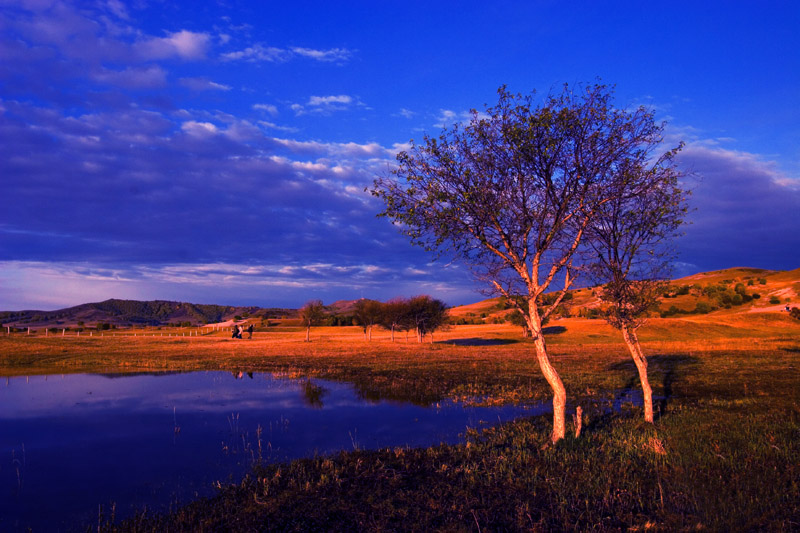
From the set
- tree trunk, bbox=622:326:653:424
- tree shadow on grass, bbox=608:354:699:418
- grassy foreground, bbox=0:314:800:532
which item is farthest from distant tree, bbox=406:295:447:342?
tree trunk, bbox=622:326:653:424

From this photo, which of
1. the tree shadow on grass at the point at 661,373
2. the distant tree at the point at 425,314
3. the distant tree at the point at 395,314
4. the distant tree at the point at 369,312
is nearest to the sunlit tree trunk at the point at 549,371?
the tree shadow on grass at the point at 661,373

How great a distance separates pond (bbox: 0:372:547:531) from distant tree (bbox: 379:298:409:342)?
42296 mm

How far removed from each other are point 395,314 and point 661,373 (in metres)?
45.4

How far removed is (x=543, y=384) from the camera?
28375mm

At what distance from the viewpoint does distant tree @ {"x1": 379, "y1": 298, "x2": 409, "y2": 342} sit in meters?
71.9

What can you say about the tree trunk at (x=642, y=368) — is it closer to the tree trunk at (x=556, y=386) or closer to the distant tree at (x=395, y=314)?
the tree trunk at (x=556, y=386)

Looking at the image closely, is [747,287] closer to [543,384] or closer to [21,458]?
[543,384]

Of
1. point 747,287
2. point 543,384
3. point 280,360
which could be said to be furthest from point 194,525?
point 747,287

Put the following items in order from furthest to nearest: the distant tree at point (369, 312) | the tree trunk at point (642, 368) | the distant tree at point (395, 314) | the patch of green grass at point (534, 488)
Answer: the distant tree at point (369, 312) < the distant tree at point (395, 314) < the tree trunk at point (642, 368) < the patch of green grass at point (534, 488)

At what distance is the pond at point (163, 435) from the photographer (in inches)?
429

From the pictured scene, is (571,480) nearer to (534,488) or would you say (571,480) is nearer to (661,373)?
(534,488)

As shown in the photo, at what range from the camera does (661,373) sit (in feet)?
104

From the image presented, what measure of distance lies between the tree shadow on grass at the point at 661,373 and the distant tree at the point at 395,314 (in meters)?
37.2

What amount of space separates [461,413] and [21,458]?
53.2 feet
